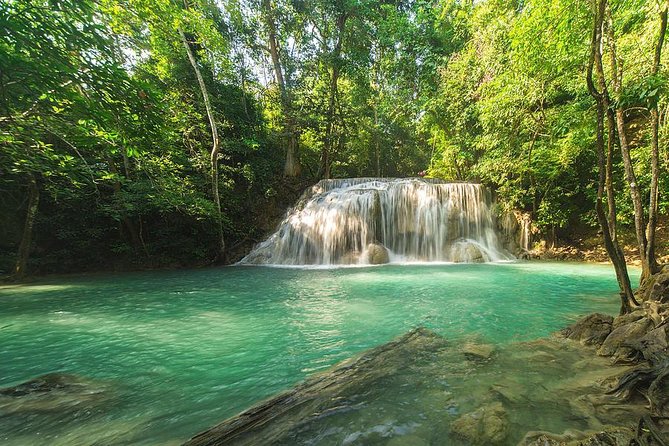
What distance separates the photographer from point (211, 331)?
170 inches

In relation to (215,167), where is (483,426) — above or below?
below

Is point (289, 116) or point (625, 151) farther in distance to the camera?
point (289, 116)

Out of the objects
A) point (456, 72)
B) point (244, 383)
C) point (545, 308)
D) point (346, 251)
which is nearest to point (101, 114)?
point (244, 383)

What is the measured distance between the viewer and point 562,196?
1247cm

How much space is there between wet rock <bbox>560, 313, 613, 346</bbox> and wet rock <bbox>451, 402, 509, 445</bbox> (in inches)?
78.1

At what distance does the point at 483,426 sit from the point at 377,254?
418 inches

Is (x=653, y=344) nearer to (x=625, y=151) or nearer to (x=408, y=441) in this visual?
(x=408, y=441)

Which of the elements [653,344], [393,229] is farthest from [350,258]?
[653,344]

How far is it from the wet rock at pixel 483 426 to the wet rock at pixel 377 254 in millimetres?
10245

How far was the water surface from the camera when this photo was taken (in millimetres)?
2260

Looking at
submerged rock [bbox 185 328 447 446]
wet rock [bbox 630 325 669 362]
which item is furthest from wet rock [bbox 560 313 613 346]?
submerged rock [bbox 185 328 447 446]

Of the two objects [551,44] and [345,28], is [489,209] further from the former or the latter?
[345,28]

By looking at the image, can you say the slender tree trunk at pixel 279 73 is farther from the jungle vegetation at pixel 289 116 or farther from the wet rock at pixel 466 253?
the wet rock at pixel 466 253

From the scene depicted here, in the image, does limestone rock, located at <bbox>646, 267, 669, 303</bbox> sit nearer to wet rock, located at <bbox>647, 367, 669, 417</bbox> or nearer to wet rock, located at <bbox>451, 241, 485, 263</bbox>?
wet rock, located at <bbox>647, 367, 669, 417</bbox>
